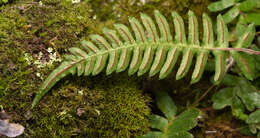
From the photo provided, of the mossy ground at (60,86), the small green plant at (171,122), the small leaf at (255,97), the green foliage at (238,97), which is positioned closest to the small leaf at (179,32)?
the mossy ground at (60,86)

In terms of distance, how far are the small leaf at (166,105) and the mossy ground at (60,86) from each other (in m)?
0.26

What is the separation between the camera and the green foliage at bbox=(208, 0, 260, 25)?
112 inches

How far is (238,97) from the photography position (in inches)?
112

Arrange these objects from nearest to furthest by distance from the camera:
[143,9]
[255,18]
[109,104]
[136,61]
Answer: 1. [136,61]
2. [109,104]
3. [255,18]
4. [143,9]

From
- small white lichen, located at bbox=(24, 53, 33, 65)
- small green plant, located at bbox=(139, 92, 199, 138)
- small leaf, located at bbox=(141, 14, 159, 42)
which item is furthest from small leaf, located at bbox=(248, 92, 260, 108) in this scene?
small white lichen, located at bbox=(24, 53, 33, 65)

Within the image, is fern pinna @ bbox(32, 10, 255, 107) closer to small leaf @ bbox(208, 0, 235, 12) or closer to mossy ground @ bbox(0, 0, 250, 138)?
mossy ground @ bbox(0, 0, 250, 138)

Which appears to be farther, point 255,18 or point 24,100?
point 255,18

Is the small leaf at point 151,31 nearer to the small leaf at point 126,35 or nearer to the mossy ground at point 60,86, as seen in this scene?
the small leaf at point 126,35

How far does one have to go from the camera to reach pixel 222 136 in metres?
2.91

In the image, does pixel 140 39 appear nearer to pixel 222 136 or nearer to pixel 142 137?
pixel 142 137

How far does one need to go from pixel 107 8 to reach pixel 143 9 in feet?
1.57

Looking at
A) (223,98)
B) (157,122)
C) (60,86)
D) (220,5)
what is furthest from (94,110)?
(220,5)

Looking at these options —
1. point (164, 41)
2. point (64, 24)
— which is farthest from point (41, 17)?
point (164, 41)

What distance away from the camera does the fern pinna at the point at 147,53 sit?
231 centimetres
